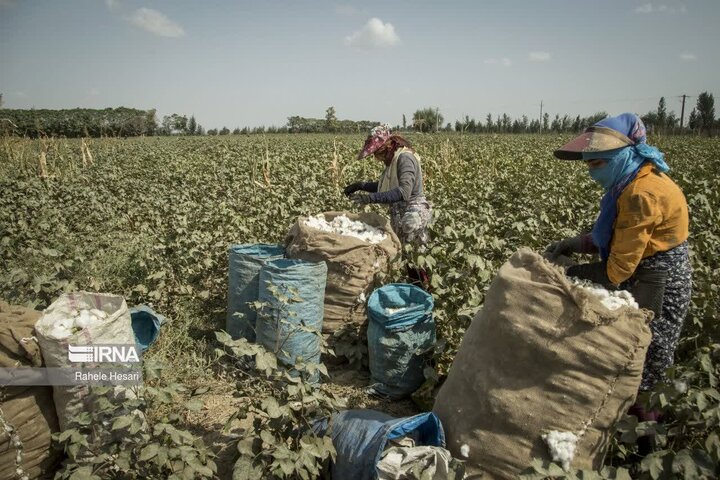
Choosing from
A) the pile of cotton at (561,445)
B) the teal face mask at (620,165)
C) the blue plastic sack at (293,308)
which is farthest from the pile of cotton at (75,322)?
the teal face mask at (620,165)

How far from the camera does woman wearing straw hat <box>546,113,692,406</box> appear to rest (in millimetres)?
1817

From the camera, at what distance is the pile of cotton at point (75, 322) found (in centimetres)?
203

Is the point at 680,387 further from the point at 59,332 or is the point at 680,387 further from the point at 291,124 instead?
the point at 291,124

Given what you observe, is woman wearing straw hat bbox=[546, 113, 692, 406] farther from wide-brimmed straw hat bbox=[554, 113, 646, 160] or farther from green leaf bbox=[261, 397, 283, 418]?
green leaf bbox=[261, 397, 283, 418]

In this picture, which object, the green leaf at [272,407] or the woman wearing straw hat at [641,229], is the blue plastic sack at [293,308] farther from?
the woman wearing straw hat at [641,229]

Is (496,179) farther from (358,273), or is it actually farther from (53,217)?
(53,217)

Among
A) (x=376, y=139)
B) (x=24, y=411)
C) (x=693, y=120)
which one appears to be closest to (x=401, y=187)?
(x=376, y=139)

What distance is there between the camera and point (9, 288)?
117 inches

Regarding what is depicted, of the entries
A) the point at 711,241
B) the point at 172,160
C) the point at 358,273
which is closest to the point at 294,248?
the point at 358,273

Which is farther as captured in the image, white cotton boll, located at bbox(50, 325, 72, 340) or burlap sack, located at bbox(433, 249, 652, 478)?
white cotton boll, located at bbox(50, 325, 72, 340)

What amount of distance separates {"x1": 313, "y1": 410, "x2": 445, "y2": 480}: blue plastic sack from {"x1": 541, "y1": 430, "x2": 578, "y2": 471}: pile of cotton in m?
0.43

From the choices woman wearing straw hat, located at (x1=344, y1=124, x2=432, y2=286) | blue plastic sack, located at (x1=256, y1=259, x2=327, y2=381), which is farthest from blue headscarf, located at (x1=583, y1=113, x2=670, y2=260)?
woman wearing straw hat, located at (x1=344, y1=124, x2=432, y2=286)

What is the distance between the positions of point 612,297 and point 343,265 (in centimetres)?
183

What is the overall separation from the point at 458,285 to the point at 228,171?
9.72 meters
